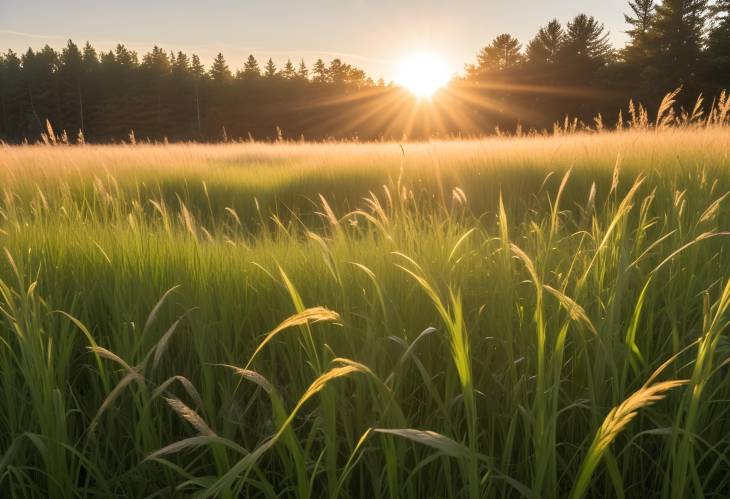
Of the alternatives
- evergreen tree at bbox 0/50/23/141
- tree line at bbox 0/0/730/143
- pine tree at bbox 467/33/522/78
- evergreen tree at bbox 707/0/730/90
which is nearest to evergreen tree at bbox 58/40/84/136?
tree line at bbox 0/0/730/143

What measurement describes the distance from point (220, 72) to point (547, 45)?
27.9m

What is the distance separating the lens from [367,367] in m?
0.67

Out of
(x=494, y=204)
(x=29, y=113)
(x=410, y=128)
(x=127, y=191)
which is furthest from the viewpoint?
(x=29, y=113)

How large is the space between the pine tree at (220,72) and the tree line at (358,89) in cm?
13

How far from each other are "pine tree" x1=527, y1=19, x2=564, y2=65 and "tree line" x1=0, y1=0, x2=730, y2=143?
0.08m

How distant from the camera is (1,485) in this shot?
1020 millimetres

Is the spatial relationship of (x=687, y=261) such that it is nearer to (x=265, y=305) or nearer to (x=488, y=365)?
(x=488, y=365)

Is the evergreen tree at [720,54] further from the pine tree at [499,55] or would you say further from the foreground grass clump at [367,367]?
the foreground grass clump at [367,367]

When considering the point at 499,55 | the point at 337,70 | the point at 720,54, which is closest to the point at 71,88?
the point at 337,70

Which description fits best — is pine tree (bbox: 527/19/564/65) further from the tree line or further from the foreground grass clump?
the foreground grass clump

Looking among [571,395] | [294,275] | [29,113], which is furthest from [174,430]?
[29,113]

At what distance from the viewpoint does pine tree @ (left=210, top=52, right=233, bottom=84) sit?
A: 43.5 m

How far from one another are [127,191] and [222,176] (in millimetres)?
1109

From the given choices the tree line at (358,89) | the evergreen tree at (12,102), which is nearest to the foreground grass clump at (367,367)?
the tree line at (358,89)
